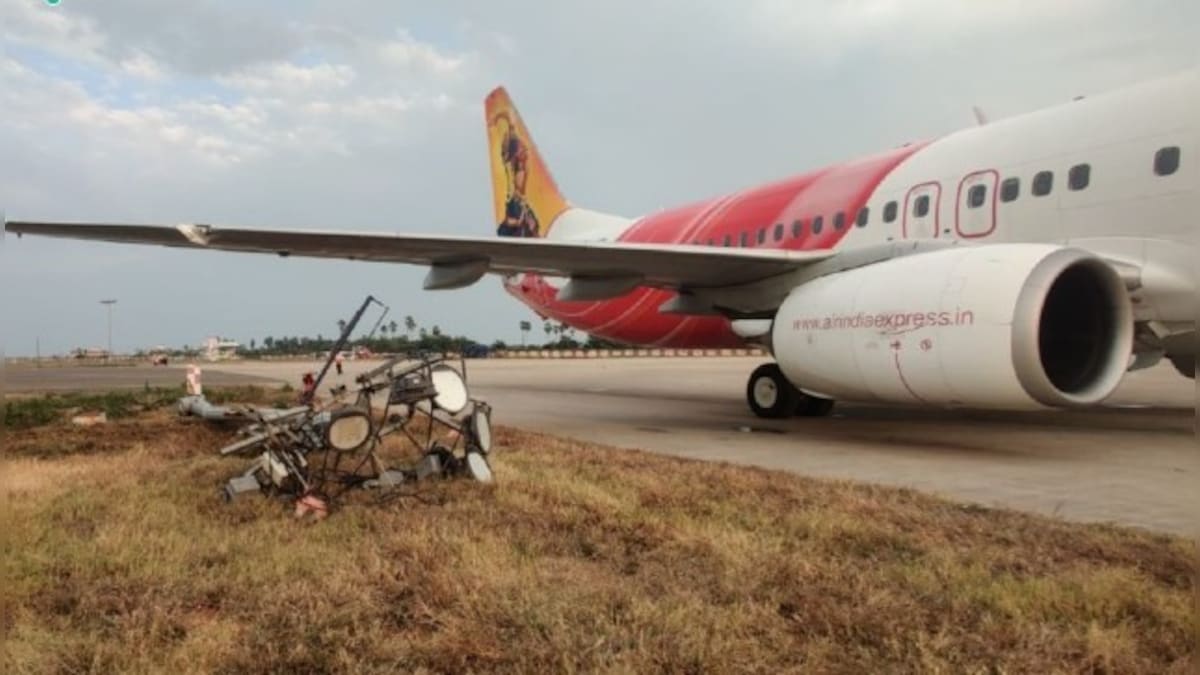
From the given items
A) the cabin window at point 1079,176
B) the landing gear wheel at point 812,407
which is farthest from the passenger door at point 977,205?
the landing gear wheel at point 812,407

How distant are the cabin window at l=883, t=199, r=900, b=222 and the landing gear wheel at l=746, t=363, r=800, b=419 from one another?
7.54ft

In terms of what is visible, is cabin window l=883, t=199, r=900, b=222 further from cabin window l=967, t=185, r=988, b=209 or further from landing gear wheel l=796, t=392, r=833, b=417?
landing gear wheel l=796, t=392, r=833, b=417

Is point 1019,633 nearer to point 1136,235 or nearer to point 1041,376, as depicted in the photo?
point 1041,376

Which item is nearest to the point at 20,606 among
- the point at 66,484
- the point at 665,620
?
the point at 665,620

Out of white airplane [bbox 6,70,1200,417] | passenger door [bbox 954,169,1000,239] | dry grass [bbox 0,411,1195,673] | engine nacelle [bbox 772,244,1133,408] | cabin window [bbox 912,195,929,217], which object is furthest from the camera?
cabin window [bbox 912,195,929,217]

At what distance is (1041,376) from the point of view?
6.45 meters

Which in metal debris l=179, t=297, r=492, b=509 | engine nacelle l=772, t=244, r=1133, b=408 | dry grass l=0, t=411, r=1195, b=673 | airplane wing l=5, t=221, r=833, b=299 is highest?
airplane wing l=5, t=221, r=833, b=299

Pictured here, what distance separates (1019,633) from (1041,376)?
169 inches

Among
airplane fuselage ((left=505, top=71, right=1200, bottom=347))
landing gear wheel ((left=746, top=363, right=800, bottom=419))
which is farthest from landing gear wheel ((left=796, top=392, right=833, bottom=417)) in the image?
airplane fuselage ((left=505, top=71, right=1200, bottom=347))

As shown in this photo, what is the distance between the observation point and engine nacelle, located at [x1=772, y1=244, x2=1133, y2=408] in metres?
6.50

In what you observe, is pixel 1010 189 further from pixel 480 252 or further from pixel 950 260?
pixel 480 252

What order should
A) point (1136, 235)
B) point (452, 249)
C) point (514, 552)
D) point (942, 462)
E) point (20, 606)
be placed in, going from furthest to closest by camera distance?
point (452, 249) → point (1136, 235) → point (942, 462) → point (514, 552) → point (20, 606)

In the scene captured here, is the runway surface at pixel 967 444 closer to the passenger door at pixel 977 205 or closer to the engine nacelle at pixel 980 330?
the engine nacelle at pixel 980 330

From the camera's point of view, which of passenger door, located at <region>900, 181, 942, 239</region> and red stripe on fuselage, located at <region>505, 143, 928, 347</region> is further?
red stripe on fuselage, located at <region>505, 143, 928, 347</region>
